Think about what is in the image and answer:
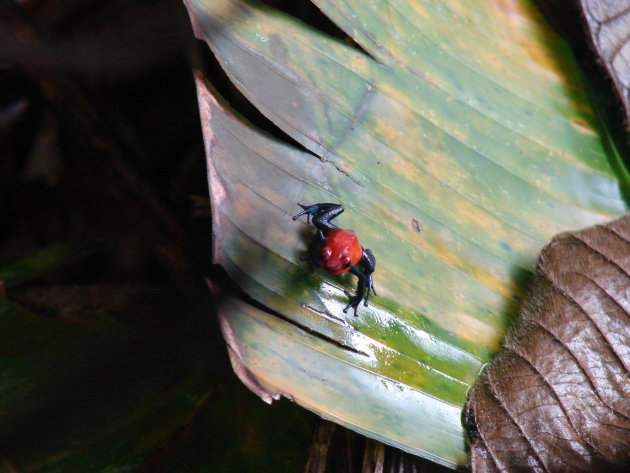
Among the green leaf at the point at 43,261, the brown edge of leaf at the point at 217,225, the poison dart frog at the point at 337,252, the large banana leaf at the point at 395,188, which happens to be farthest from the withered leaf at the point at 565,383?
the green leaf at the point at 43,261

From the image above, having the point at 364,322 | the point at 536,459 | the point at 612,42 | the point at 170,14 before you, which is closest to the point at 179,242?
the point at 364,322

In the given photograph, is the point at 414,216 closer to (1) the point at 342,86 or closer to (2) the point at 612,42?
Answer: (1) the point at 342,86

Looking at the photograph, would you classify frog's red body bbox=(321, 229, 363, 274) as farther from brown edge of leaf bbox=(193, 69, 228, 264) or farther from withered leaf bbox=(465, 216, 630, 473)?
withered leaf bbox=(465, 216, 630, 473)

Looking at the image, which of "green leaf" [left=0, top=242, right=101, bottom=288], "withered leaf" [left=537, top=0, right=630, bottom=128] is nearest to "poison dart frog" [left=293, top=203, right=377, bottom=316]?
"green leaf" [left=0, top=242, right=101, bottom=288]

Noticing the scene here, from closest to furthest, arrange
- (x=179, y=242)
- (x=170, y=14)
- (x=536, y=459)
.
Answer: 1. (x=536, y=459)
2. (x=179, y=242)
3. (x=170, y=14)

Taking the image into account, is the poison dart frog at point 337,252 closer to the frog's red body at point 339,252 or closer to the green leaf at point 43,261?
the frog's red body at point 339,252

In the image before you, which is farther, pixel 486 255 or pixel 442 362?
pixel 486 255

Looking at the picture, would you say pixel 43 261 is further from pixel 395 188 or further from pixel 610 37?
pixel 610 37
